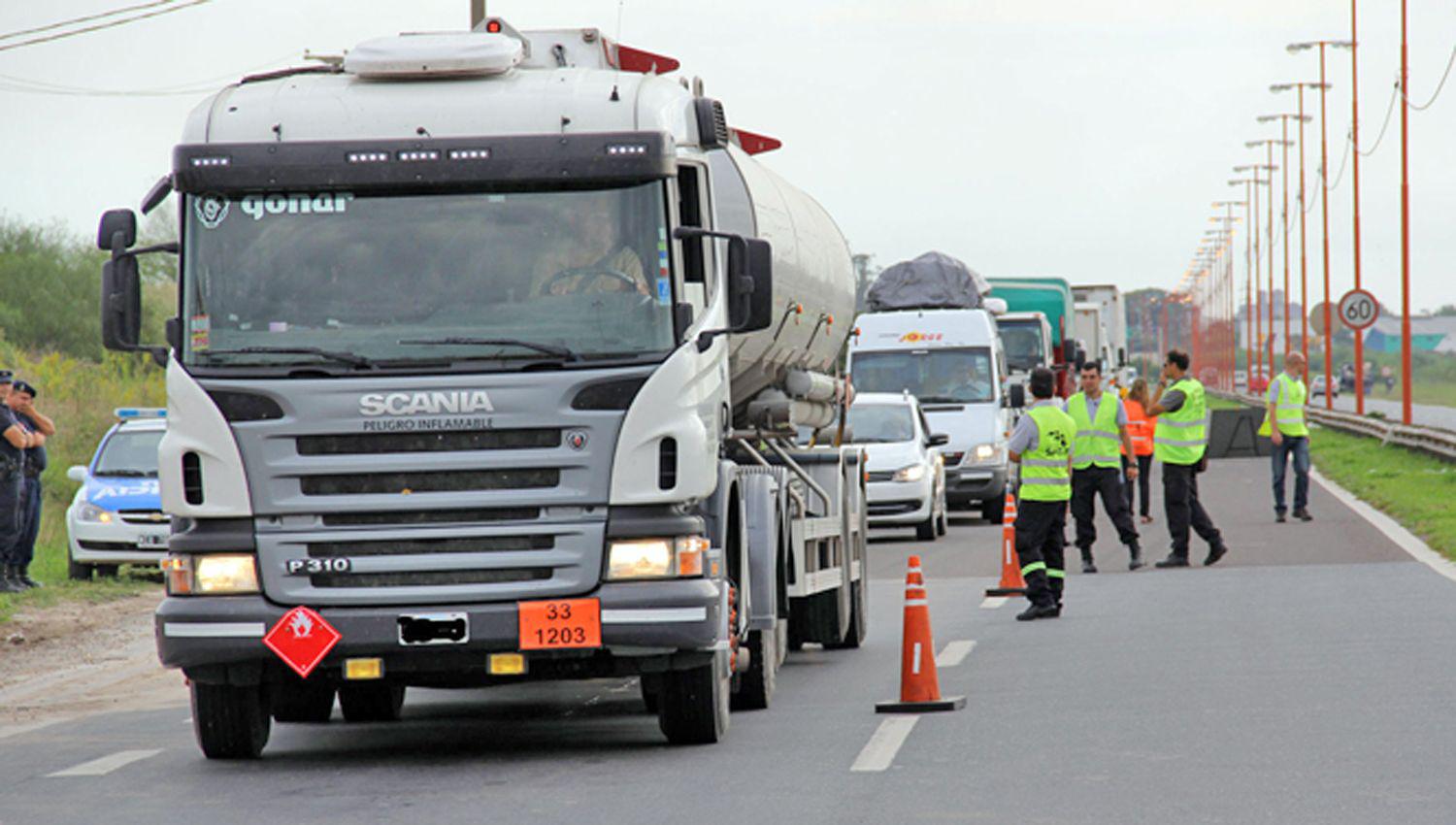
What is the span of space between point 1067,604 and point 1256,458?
34.2 meters

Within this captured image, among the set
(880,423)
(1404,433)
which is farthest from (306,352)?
(1404,433)

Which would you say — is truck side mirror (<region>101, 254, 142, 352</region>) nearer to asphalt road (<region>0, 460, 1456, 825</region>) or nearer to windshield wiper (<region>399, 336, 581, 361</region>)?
windshield wiper (<region>399, 336, 581, 361</region>)

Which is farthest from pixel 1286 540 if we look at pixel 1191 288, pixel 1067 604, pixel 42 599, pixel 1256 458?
pixel 1191 288

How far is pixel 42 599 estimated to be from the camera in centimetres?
1966

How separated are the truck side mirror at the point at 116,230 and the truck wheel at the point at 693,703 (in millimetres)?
2965

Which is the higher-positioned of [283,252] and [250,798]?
[283,252]

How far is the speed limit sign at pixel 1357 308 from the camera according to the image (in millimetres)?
42375

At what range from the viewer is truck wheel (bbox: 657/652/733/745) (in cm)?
1044

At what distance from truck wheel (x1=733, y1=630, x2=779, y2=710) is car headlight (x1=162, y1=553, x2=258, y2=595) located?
2.83 meters

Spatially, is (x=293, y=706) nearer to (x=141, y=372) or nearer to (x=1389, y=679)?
(x=1389, y=679)

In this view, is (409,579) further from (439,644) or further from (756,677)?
(756,677)

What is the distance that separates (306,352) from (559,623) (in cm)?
152

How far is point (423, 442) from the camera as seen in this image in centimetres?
970

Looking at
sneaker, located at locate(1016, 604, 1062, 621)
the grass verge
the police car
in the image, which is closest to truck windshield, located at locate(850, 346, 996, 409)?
the grass verge
